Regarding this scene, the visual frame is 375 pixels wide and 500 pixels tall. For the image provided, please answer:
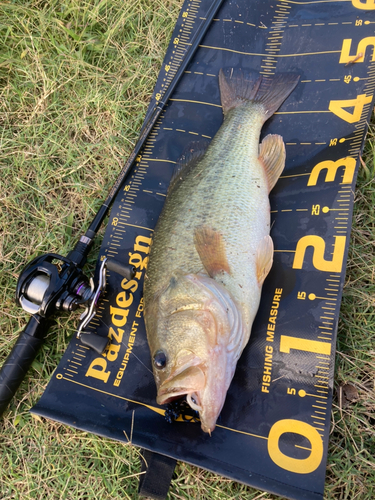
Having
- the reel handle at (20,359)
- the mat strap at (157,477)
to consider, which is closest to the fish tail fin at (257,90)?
the reel handle at (20,359)

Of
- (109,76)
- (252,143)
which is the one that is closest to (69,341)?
(252,143)

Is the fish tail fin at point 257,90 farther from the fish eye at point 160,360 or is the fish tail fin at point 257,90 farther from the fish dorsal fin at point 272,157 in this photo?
the fish eye at point 160,360

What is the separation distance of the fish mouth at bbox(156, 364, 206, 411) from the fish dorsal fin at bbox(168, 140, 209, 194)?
1.37 metres

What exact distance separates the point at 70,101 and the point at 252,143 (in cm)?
185

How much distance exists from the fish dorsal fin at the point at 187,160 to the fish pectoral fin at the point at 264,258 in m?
0.80

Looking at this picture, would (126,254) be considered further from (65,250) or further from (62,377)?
(62,377)

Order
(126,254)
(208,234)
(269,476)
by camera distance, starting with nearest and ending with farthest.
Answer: (269,476) → (208,234) → (126,254)

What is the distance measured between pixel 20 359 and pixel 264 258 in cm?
194

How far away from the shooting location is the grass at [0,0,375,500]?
2.30 m

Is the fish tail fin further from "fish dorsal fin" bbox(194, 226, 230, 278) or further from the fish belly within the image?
"fish dorsal fin" bbox(194, 226, 230, 278)

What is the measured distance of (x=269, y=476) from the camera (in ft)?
6.77

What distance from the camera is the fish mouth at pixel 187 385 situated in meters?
1.84

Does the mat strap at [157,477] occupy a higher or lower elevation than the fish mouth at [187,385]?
lower

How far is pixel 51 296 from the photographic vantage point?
2277 mm
